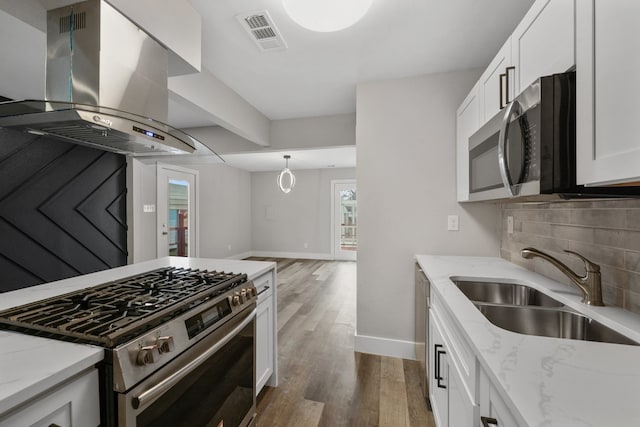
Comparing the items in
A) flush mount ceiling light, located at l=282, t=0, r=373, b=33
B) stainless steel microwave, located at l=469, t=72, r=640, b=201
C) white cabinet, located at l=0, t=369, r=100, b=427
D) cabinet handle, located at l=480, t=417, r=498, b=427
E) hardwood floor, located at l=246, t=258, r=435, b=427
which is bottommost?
hardwood floor, located at l=246, t=258, r=435, b=427

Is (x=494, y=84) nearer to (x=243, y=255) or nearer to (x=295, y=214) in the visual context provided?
(x=295, y=214)

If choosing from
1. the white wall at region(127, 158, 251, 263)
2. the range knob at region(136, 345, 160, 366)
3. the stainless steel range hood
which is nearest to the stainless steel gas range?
the range knob at region(136, 345, 160, 366)

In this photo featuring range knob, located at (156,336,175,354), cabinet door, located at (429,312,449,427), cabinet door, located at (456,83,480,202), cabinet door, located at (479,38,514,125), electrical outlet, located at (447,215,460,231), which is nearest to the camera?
range knob, located at (156,336,175,354)

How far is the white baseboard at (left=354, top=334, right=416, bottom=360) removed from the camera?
238 cm

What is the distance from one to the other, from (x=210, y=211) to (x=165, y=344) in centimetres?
514

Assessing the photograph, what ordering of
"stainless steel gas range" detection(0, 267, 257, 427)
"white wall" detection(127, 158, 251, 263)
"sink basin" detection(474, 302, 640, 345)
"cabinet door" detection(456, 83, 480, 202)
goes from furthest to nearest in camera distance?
"white wall" detection(127, 158, 251, 263), "cabinet door" detection(456, 83, 480, 202), "sink basin" detection(474, 302, 640, 345), "stainless steel gas range" detection(0, 267, 257, 427)

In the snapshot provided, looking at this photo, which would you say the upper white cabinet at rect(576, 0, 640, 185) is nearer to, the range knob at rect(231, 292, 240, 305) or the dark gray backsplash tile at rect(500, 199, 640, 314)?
the dark gray backsplash tile at rect(500, 199, 640, 314)

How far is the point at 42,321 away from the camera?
0.90 m

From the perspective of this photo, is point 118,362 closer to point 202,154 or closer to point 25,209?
point 202,154

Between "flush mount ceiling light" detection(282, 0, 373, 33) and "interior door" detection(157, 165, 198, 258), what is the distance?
12.3ft

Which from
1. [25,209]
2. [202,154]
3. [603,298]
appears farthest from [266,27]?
[25,209]

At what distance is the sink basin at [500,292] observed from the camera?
1477 millimetres

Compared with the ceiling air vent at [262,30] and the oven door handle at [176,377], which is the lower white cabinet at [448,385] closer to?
the oven door handle at [176,377]

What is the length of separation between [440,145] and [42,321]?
8.47 ft
